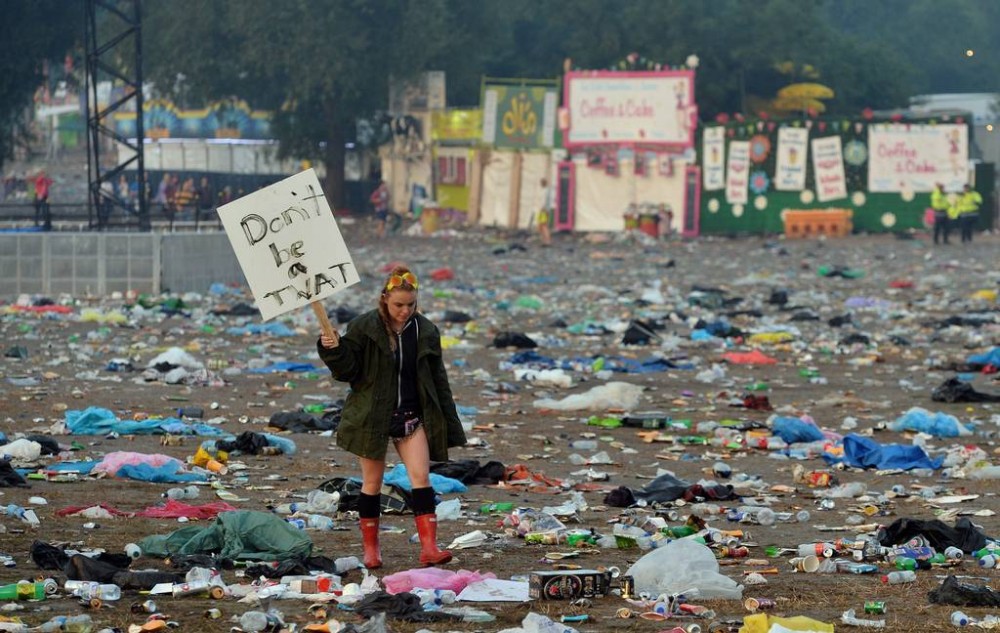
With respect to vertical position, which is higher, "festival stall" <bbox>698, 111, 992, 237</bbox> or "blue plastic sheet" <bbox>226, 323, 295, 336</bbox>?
"festival stall" <bbox>698, 111, 992, 237</bbox>

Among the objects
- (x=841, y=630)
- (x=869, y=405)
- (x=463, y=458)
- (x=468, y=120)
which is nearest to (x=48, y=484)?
(x=463, y=458)

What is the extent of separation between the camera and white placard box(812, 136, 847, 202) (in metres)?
40.8

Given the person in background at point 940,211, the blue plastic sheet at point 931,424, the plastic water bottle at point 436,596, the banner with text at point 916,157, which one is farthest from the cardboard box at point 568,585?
the banner with text at point 916,157

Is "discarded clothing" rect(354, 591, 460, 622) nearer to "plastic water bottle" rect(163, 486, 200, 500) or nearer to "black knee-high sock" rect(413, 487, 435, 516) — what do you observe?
"black knee-high sock" rect(413, 487, 435, 516)

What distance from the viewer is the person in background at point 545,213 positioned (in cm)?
3972

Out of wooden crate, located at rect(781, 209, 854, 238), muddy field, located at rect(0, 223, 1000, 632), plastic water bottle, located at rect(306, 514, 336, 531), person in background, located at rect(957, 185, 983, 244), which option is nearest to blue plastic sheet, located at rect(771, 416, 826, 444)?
muddy field, located at rect(0, 223, 1000, 632)

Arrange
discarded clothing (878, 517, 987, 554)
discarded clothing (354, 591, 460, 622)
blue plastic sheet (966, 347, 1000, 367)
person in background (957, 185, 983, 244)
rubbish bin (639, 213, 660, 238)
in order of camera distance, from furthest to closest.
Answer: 1. rubbish bin (639, 213, 660, 238)
2. person in background (957, 185, 983, 244)
3. blue plastic sheet (966, 347, 1000, 367)
4. discarded clothing (878, 517, 987, 554)
5. discarded clothing (354, 591, 460, 622)

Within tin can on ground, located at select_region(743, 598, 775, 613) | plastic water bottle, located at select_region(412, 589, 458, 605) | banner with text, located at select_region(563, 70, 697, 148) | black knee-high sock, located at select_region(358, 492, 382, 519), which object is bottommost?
plastic water bottle, located at select_region(412, 589, 458, 605)

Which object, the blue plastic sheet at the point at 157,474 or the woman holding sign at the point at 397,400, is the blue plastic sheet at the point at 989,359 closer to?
the blue plastic sheet at the point at 157,474

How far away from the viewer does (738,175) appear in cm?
4153

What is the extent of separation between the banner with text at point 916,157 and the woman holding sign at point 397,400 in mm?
34417

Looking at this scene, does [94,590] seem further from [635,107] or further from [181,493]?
[635,107]

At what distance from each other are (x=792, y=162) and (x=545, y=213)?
6.19m

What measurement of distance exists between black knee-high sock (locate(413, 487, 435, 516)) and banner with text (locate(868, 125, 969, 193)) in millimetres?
34441
